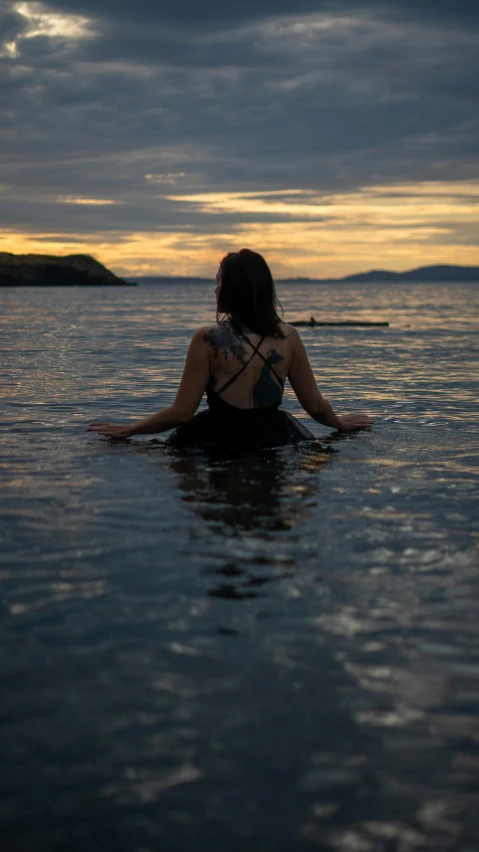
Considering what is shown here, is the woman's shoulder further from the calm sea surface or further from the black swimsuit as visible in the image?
the calm sea surface

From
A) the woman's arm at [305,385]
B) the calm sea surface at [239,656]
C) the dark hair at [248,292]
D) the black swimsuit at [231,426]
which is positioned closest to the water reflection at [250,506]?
the calm sea surface at [239,656]

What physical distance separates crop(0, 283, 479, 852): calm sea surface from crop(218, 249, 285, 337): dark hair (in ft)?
4.05

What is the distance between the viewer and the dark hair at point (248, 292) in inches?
306

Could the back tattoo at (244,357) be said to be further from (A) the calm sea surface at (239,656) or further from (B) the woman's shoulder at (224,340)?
(A) the calm sea surface at (239,656)

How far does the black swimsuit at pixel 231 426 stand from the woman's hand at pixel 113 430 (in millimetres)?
599

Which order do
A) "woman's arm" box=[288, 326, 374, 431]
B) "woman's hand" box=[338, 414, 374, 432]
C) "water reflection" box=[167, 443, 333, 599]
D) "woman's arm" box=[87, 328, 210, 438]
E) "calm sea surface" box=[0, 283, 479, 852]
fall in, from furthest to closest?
1. "woman's hand" box=[338, 414, 374, 432]
2. "woman's arm" box=[288, 326, 374, 431]
3. "woman's arm" box=[87, 328, 210, 438]
4. "water reflection" box=[167, 443, 333, 599]
5. "calm sea surface" box=[0, 283, 479, 852]

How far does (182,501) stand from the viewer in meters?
6.56

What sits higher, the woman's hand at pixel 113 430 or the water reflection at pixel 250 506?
the woman's hand at pixel 113 430

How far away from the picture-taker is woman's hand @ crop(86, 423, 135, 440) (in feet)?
29.9

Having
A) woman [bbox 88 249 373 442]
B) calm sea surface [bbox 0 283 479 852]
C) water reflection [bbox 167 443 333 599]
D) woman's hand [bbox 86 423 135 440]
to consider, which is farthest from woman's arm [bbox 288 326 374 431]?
woman's hand [bbox 86 423 135 440]

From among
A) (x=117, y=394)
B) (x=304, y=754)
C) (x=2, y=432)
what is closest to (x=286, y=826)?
(x=304, y=754)

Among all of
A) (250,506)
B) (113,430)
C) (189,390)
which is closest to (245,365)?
(189,390)

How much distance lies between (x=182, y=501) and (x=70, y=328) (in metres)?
31.9

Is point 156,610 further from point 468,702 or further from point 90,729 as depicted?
point 468,702
